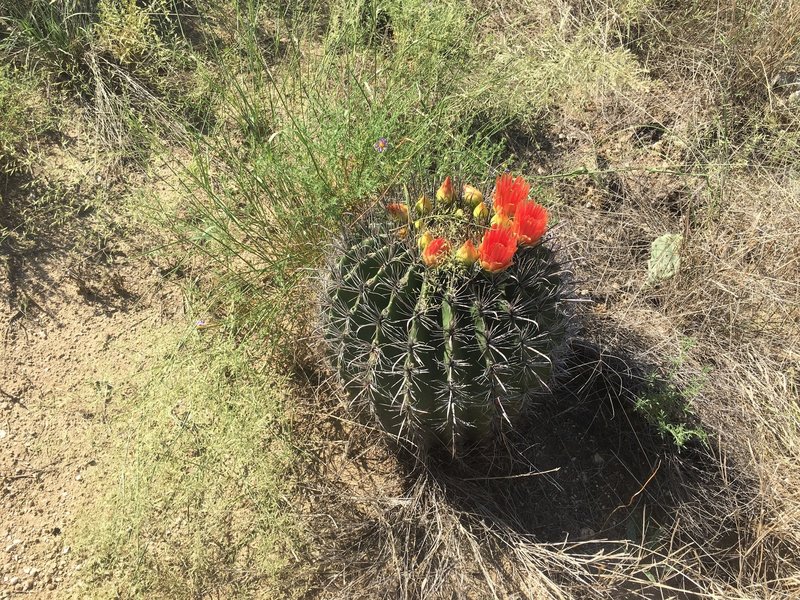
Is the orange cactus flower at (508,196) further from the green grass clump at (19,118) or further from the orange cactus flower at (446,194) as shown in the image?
the green grass clump at (19,118)

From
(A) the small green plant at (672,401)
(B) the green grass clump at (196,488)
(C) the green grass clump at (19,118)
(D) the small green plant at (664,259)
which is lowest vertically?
(A) the small green plant at (672,401)

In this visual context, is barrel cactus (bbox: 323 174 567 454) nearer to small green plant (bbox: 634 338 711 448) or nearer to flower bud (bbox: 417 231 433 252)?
flower bud (bbox: 417 231 433 252)

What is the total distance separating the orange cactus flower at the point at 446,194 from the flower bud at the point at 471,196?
40mm

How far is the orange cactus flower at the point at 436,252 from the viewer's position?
5.61 feet

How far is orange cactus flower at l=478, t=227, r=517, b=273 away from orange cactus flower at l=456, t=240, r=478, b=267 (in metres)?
0.02

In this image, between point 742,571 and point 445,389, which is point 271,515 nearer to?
point 445,389

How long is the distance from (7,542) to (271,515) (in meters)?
0.92

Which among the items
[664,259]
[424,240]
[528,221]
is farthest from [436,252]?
[664,259]

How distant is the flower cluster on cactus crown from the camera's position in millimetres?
1686

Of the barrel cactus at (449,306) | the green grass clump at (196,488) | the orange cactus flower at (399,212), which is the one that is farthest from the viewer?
the green grass clump at (196,488)

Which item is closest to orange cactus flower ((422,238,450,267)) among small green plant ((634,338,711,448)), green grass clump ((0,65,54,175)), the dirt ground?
small green plant ((634,338,711,448))

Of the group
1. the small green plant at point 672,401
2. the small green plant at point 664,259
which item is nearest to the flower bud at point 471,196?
the small green plant at point 672,401

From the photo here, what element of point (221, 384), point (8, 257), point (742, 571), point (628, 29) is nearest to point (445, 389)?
point (221, 384)

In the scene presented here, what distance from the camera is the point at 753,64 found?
3.37 metres
